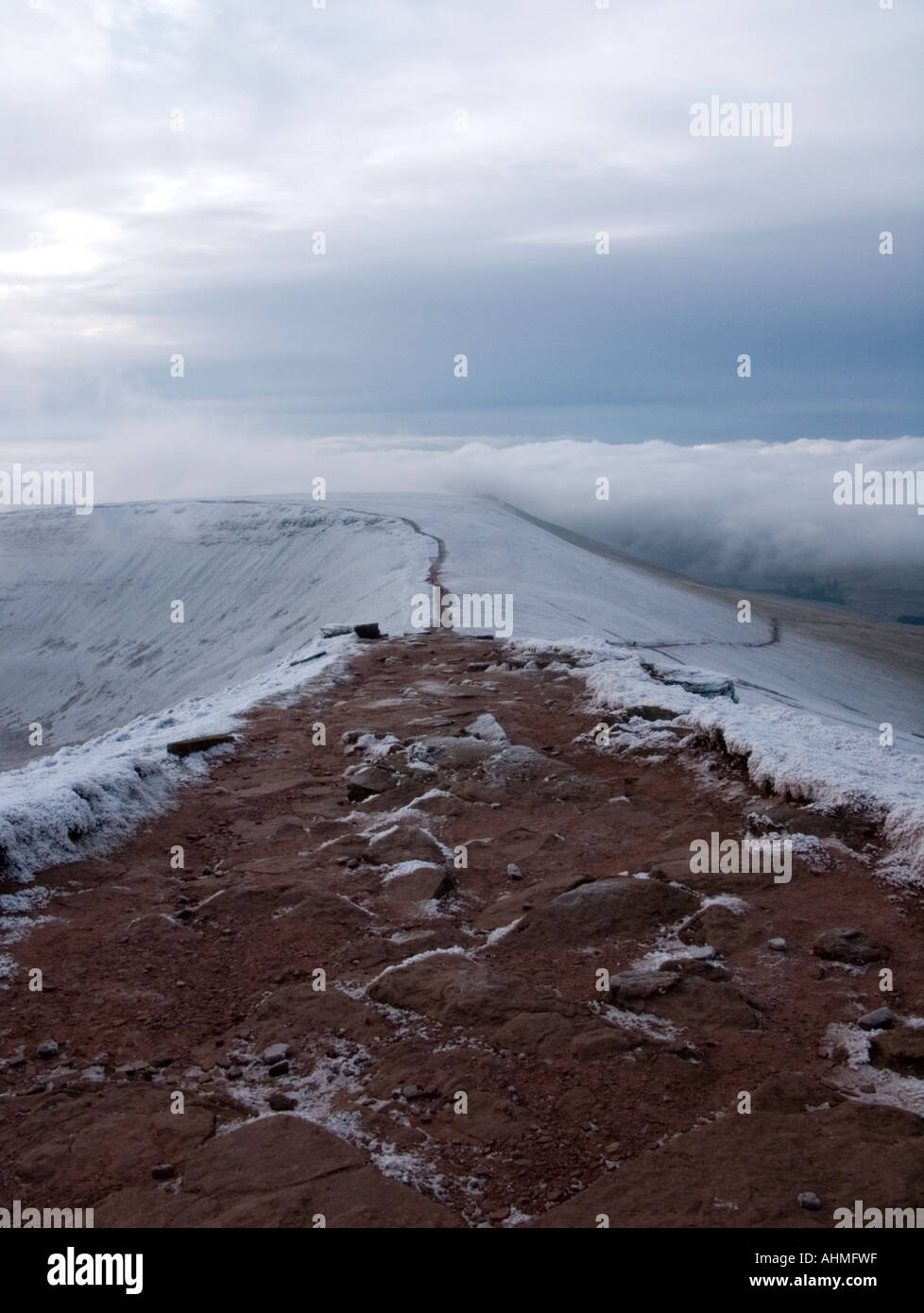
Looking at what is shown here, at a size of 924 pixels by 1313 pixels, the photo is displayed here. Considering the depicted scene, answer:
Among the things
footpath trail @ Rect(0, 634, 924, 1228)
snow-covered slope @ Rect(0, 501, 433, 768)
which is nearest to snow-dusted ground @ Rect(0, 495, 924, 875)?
snow-covered slope @ Rect(0, 501, 433, 768)

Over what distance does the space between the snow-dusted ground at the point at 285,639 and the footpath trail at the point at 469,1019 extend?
686mm

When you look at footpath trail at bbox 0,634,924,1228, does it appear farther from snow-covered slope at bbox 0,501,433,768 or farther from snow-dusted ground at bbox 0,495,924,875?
snow-covered slope at bbox 0,501,433,768

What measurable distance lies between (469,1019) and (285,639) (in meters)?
42.6

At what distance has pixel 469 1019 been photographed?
632 cm

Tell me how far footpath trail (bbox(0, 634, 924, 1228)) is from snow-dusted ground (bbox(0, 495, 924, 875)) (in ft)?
2.25

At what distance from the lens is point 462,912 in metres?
8.07

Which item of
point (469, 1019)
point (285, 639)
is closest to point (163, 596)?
point (285, 639)

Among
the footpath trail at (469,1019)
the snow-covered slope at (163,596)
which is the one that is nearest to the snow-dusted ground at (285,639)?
the snow-covered slope at (163,596)

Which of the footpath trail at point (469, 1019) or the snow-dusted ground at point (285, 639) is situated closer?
the footpath trail at point (469, 1019)

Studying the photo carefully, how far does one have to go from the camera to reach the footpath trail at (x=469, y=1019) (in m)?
4.90

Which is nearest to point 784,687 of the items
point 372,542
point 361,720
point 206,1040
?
point 372,542

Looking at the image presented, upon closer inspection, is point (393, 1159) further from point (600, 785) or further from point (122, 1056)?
point (600, 785)

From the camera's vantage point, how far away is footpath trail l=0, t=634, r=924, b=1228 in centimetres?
490

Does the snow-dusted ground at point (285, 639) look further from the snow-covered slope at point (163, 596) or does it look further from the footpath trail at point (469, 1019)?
the footpath trail at point (469, 1019)
